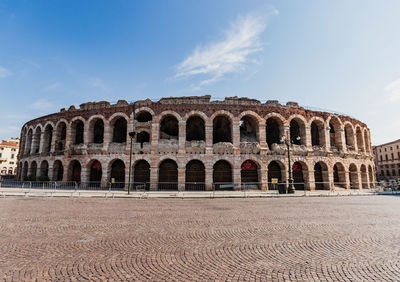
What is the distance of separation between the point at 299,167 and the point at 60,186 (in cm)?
3067

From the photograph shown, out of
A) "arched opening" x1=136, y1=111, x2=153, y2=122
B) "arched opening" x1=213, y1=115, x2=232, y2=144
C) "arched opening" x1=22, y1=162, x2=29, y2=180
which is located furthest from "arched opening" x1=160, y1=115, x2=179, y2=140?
"arched opening" x1=22, y1=162, x2=29, y2=180

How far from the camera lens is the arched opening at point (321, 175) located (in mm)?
25234

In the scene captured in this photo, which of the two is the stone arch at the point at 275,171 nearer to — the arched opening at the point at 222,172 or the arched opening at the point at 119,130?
the arched opening at the point at 222,172

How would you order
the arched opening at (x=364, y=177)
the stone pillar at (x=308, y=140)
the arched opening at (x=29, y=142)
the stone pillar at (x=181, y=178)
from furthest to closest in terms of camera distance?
the arched opening at (x=29, y=142)
the arched opening at (x=364, y=177)
the stone pillar at (x=308, y=140)
the stone pillar at (x=181, y=178)

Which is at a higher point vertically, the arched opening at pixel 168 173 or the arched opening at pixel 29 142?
the arched opening at pixel 29 142

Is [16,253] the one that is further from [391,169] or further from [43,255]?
[391,169]

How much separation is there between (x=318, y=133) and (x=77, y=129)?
1422 inches

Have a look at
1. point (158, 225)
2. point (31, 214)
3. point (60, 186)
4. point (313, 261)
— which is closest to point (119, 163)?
point (60, 186)

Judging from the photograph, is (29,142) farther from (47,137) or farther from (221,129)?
(221,129)

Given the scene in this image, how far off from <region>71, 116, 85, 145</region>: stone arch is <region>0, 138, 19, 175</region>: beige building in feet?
168

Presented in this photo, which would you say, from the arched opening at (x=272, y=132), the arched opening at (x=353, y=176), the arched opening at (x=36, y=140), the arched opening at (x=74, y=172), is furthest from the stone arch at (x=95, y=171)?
the arched opening at (x=353, y=176)

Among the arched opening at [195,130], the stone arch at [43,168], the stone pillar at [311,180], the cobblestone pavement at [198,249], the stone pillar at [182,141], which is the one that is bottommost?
the cobblestone pavement at [198,249]

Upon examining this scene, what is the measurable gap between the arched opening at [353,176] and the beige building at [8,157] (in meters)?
87.0

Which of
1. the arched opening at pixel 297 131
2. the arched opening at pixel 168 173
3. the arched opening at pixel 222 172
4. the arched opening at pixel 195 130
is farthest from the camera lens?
the arched opening at pixel 195 130
